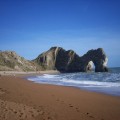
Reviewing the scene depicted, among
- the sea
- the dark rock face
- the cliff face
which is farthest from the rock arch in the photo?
the sea

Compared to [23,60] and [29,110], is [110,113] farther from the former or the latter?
[23,60]

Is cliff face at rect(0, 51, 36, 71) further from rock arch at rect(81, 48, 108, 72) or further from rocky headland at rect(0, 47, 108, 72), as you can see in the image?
rock arch at rect(81, 48, 108, 72)

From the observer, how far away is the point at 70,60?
134 meters

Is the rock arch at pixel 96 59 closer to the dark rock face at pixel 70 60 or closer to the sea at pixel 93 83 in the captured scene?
the dark rock face at pixel 70 60

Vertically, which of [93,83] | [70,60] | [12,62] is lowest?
[93,83]

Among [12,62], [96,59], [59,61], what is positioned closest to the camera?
[12,62]

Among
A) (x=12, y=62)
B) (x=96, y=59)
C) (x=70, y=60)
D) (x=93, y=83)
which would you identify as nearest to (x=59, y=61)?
(x=70, y=60)

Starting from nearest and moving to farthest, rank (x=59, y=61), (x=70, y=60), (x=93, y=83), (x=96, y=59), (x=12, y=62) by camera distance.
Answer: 1. (x=93, y=83)
2. (x=12, y=62)
3. (x=96, y=59)
4. (x=70, y=60)
5. (x=59, y=61)

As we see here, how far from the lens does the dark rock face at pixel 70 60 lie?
123762 millimetres

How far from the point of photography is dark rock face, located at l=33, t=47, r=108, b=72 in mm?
123762

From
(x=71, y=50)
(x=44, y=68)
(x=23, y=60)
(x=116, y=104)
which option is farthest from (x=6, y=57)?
(x=116, y=104)

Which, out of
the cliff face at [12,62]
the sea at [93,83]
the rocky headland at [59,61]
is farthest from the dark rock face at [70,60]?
the sea at [93,83]

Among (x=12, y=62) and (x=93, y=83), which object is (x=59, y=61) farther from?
(x=93, y=83)

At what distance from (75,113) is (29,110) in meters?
1.93
